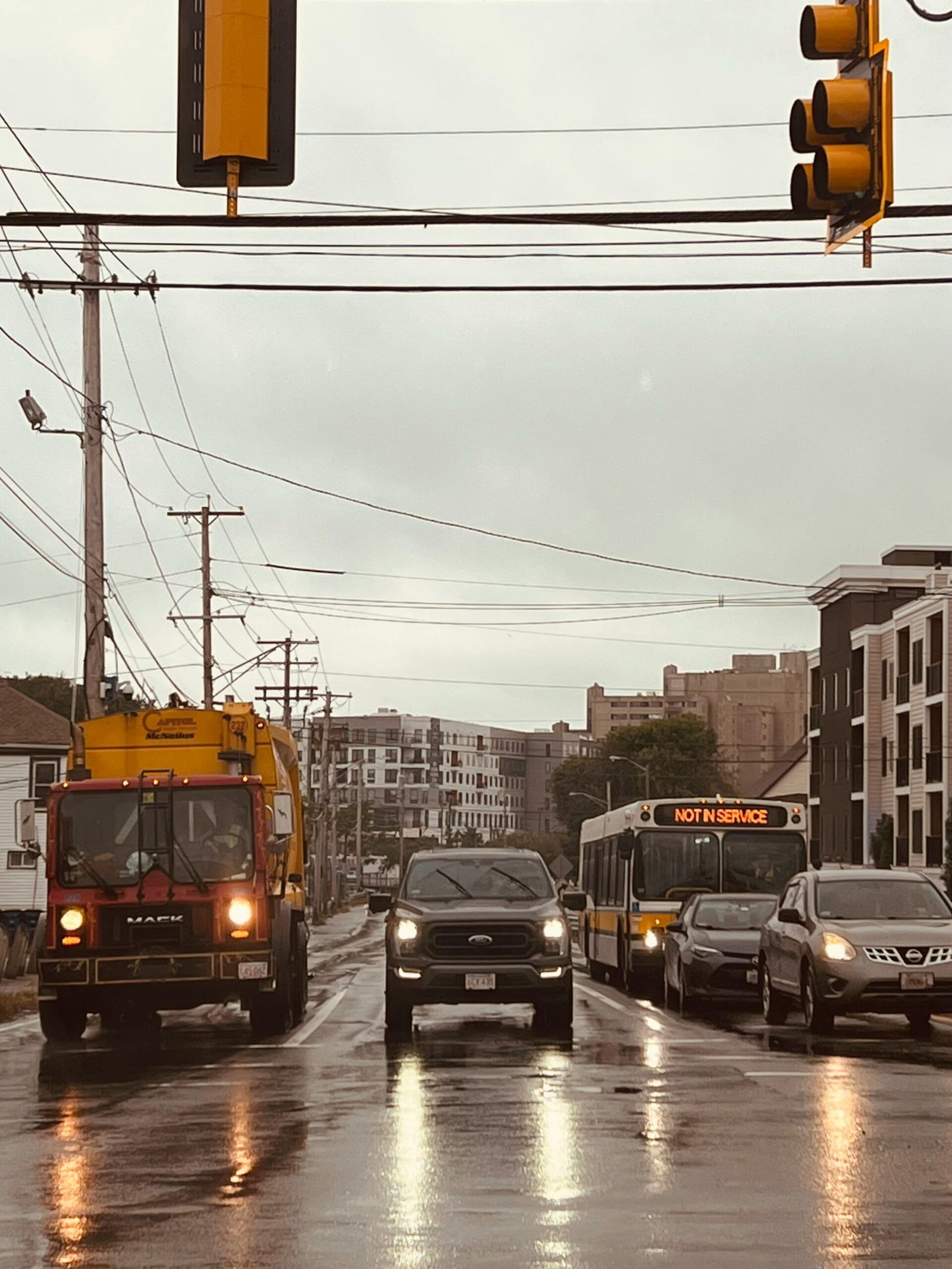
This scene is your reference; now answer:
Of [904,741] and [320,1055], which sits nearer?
[320,1055]

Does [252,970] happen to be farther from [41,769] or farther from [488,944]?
[41,769]

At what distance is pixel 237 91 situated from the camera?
10500mm

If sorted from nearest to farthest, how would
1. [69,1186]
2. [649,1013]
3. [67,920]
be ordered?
[69,1186] → [67,920] → [649,1013]

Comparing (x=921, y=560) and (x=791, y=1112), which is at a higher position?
(x=921, y=560)

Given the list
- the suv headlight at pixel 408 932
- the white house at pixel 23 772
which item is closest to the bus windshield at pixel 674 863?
the suv headlight at pixel 408 932

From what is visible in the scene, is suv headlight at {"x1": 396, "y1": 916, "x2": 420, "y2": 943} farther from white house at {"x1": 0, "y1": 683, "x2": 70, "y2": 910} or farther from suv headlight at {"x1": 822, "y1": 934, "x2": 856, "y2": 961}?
white house at {"x1": 0, "y1": 683, "x2": 70, "y2": 910}

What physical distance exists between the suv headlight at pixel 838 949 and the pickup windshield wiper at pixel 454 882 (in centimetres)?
398

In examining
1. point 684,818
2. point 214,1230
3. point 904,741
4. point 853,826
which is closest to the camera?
point 214,1230

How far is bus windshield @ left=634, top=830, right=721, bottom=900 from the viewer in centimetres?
2847

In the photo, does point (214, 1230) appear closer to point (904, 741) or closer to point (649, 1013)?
point (649, 1013)

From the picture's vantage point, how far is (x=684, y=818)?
94.1ft

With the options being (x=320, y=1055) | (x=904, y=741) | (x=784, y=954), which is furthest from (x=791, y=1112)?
(x=904, y=741)

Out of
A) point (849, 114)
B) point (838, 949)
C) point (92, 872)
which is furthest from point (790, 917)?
point (849, 114)

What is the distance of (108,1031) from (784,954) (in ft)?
24.5
